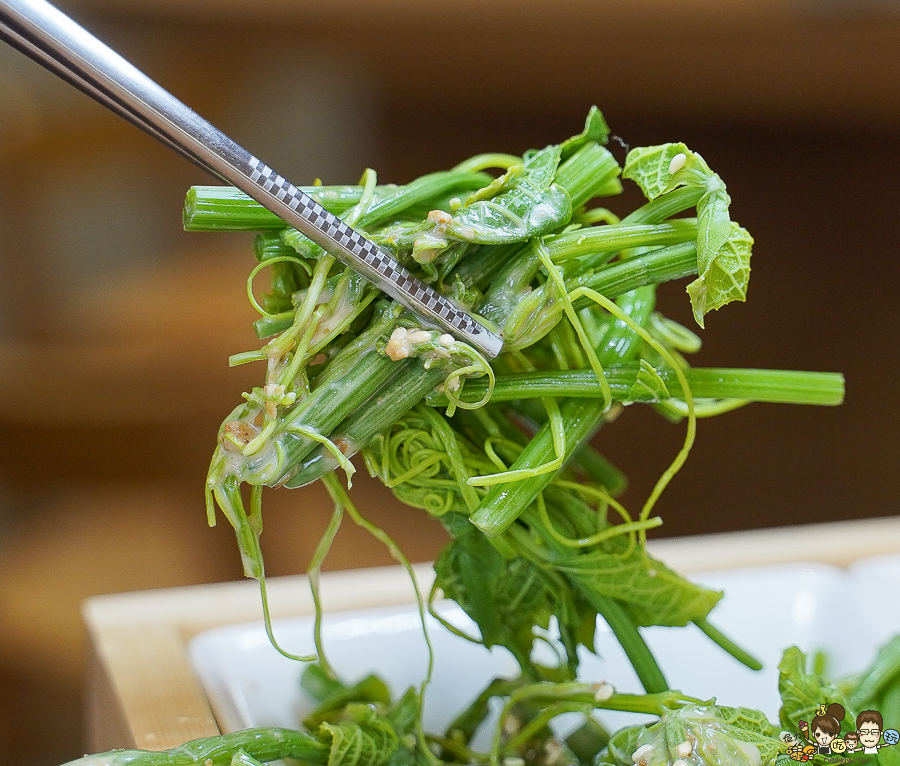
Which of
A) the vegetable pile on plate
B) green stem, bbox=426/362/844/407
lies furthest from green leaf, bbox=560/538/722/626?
green stem, bbox=426/362/844/407

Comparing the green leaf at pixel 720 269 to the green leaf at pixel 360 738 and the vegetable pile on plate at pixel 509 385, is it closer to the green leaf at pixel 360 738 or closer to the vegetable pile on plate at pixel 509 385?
the vegetable pile on plate at pixel 509 385

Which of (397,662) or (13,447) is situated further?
(13,447)

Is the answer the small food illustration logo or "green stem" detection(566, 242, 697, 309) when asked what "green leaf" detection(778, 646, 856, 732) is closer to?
the small food illustration logo

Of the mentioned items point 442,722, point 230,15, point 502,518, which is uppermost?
point 230,15

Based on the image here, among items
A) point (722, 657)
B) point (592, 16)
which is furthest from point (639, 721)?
point (592, 16)

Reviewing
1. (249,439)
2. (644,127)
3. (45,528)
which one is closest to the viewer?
(249,439)

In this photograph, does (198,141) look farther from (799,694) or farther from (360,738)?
(799,694)

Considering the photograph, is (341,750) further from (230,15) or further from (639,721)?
(230,15)

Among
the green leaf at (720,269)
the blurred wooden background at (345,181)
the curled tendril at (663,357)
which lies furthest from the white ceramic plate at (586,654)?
the blurred wooden background at (345,181)

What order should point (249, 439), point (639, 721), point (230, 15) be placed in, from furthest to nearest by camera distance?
point (230, 15)
point (639, 721)
point (249, 439)
